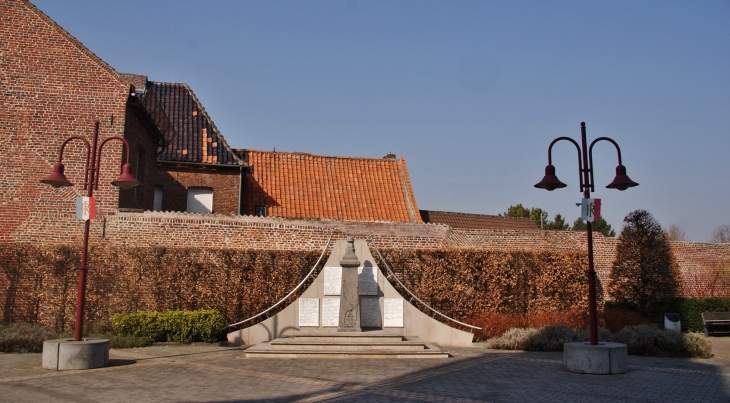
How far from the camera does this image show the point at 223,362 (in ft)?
39.4

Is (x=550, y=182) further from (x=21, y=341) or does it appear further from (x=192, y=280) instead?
(x=21, y=341)

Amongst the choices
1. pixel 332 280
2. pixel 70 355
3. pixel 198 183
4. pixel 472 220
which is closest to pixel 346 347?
pixel 332 280

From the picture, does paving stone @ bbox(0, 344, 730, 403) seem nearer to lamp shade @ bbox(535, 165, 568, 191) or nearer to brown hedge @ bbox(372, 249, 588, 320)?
lamp shade @ bbox(535, 165, 568, 191)

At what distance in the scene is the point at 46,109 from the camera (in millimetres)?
17312

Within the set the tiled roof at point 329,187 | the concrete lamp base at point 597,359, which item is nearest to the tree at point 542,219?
the tiled roof at point 329,187

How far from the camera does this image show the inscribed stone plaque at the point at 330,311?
15297mm

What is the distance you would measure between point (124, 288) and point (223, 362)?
17.1 feet

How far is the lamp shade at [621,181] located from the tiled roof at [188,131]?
16.2 metres

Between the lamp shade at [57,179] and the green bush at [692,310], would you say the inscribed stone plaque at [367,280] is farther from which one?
the green bush at [692,310]

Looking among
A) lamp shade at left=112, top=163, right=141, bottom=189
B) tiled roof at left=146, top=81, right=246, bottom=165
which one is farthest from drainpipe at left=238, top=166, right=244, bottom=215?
lamp shade at left=112, top=163, right=141, bottom=189

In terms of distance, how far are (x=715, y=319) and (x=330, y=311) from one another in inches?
473

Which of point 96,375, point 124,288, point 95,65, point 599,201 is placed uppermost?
point 95,65

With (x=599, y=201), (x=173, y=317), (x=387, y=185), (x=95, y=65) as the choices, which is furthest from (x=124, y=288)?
(x=387, y=185)

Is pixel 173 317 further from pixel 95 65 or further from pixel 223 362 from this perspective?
pixel 95 65
